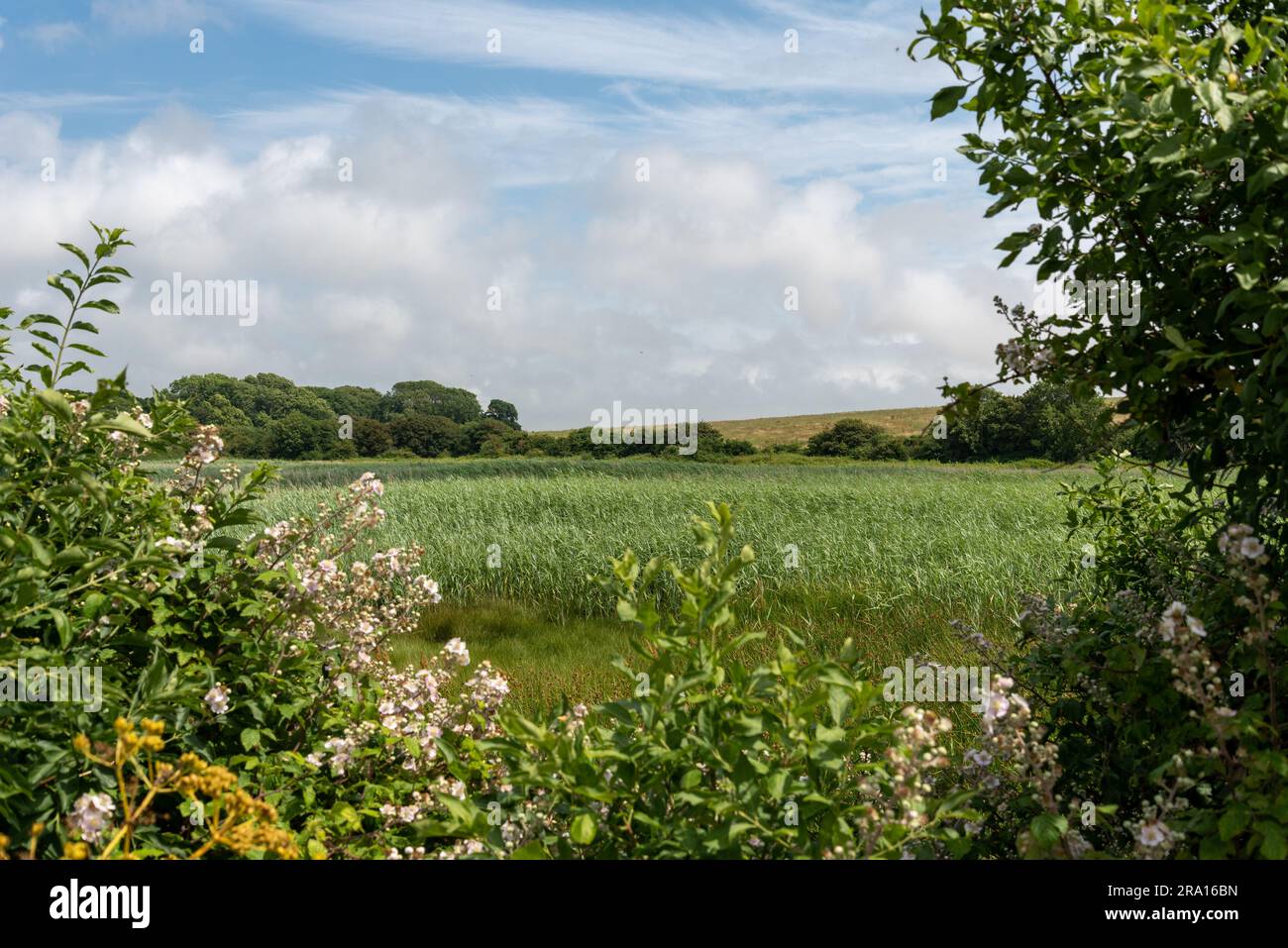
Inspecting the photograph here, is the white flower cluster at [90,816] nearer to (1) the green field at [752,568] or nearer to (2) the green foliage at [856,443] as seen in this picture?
(1) the green field at [752,568]

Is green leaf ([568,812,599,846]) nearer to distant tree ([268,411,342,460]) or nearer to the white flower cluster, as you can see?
the white flower cluster

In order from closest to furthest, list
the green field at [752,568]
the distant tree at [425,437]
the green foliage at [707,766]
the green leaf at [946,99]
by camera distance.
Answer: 1. the green foliage at [707,766]
2. the green leaf at [946,99]
3. the green field at [752,568]
4. the distant tree at [425,437]

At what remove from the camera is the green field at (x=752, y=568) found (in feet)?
28.5

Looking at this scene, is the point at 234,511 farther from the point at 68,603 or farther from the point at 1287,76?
the point at 1287,76

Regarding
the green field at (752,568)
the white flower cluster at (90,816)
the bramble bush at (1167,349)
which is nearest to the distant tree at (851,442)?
the green field at (752,568)

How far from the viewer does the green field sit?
8.70 m

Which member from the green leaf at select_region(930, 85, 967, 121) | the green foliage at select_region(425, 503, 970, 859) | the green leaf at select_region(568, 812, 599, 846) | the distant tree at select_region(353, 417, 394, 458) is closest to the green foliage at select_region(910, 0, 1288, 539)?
the green leaf at select_region(930, 85, 967, 121)

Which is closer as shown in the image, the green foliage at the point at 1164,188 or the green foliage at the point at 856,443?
the green foliage at the point at 1164,188

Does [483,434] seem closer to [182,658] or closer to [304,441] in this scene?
[304,441]

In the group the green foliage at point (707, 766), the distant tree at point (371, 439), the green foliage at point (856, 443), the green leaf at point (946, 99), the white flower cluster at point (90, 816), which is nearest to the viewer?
the green foliage at point (707, 766)

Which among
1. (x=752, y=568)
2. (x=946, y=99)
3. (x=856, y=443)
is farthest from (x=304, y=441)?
(x=946, y=99)

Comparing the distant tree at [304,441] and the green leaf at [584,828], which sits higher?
the distant tree at [304,441]

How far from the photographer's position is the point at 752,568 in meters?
11.4
